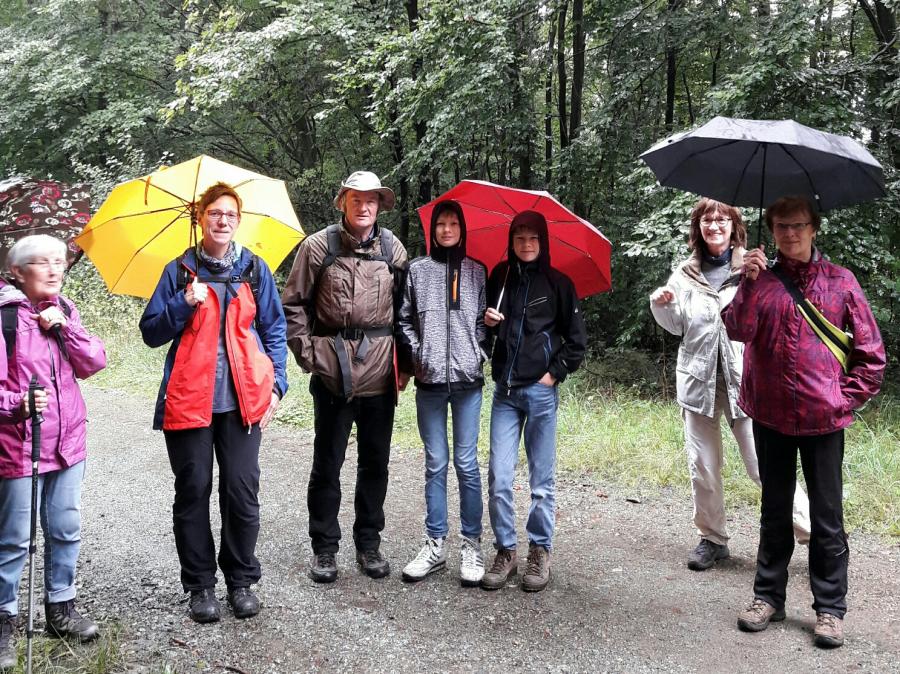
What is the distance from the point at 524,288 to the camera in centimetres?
402

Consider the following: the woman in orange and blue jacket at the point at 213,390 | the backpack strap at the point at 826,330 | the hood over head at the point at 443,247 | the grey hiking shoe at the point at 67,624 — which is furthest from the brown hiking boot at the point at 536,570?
the grey hiking shoe at the point at 67,624

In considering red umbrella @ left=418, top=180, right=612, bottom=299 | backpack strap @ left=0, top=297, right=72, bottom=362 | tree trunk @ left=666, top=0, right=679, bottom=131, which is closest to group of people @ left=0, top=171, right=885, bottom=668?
backpack strap @ left=0, top=297, right=72, bottom=362

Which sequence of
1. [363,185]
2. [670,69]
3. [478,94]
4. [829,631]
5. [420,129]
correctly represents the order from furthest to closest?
[420,129]
[670,69]
[478,94]
[363,185]
[829,631]

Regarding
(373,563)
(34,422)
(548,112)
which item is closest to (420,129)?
(548,112)

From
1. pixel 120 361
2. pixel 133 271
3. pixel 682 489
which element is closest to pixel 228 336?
pixel 133 271

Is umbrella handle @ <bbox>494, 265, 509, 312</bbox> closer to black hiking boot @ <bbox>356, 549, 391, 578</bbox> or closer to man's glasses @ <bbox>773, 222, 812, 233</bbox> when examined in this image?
man's glasses @ <bbox>773, 222, 812, 233</bbox>

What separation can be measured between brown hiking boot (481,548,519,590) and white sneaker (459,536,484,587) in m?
0.05

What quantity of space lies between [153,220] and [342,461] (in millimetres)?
1663

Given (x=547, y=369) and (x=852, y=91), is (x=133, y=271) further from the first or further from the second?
(x=852, y=91)

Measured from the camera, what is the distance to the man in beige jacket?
3.92m

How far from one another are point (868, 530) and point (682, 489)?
4.29 ft

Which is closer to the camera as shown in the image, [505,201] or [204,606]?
[204,606]

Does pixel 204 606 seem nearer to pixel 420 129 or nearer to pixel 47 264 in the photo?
pixel 47 264

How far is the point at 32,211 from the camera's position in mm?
5078
